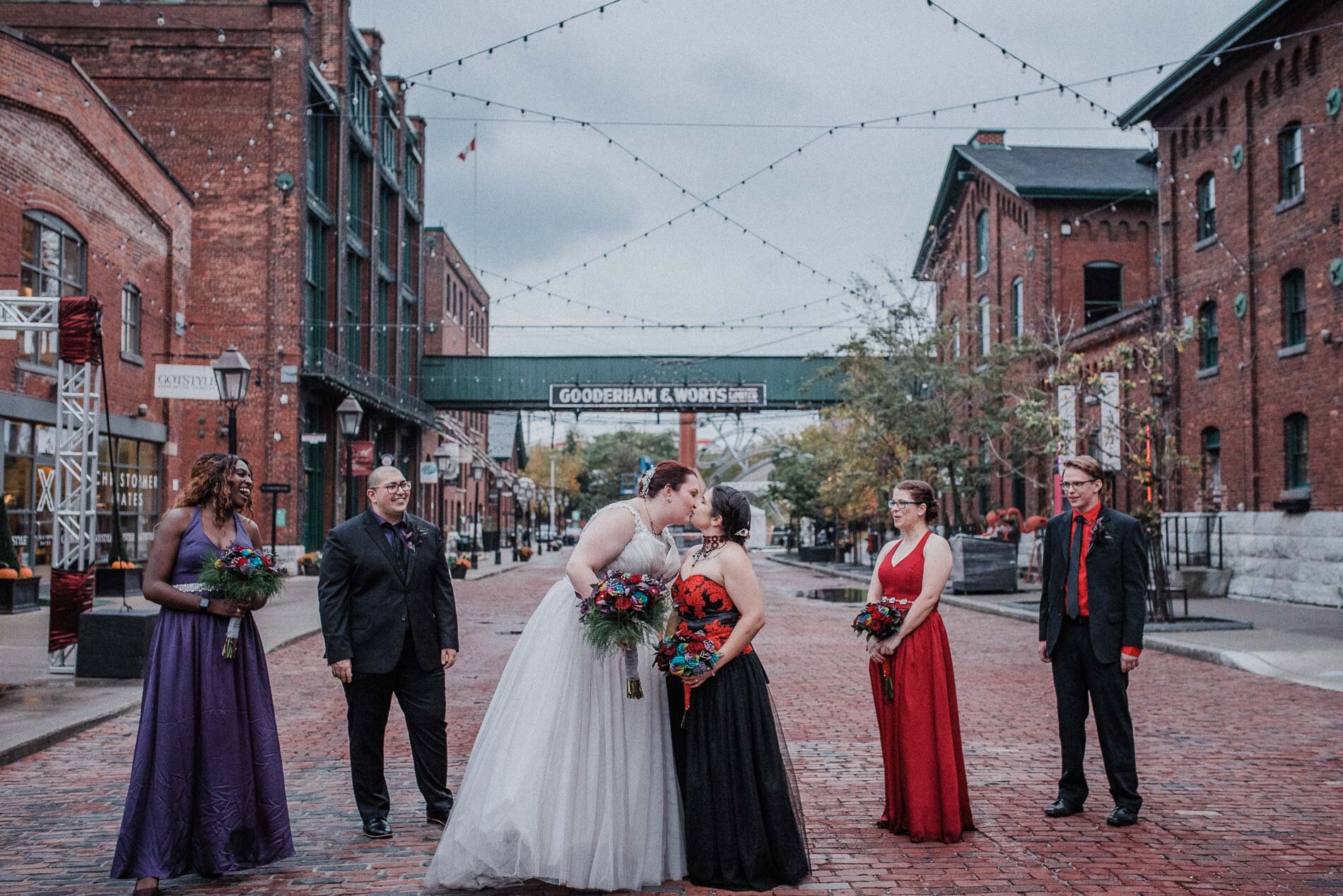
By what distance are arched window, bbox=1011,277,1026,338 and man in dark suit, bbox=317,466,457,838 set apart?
31.4 meters

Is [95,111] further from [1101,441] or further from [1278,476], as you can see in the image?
[1278,476]

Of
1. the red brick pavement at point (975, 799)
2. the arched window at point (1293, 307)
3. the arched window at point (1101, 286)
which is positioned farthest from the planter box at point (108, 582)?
the arched window at point (1101, 286)

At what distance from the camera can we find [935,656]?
631 cm

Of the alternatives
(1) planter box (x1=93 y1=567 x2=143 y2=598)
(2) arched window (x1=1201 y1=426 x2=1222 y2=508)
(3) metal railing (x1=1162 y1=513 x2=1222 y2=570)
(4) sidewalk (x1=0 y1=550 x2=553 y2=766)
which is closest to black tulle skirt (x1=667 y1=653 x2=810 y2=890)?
(4) sidewalk (x1=0 y1=550 x2=553 y2=766)

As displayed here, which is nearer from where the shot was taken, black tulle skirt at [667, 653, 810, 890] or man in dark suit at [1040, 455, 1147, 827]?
black tulle skirt at [667, 653, 810, 890]

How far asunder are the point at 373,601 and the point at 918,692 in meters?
2.78

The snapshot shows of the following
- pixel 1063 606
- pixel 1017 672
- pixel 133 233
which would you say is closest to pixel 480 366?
pixel 133 233

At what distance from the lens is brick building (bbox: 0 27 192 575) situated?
1995cm

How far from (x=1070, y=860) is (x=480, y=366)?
4646cm

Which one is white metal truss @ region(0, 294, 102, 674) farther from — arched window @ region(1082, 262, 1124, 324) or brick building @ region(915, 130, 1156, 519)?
arched window @ region(1082, 262, 1124, 324)

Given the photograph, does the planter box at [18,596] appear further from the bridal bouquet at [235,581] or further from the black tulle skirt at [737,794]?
the black tulle skirt at [737,794]

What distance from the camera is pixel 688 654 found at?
5.30 metres

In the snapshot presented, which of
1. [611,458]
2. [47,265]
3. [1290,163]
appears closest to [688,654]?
[47,265]

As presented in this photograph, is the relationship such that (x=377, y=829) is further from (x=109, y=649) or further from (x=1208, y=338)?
(x=1208, y=338)
